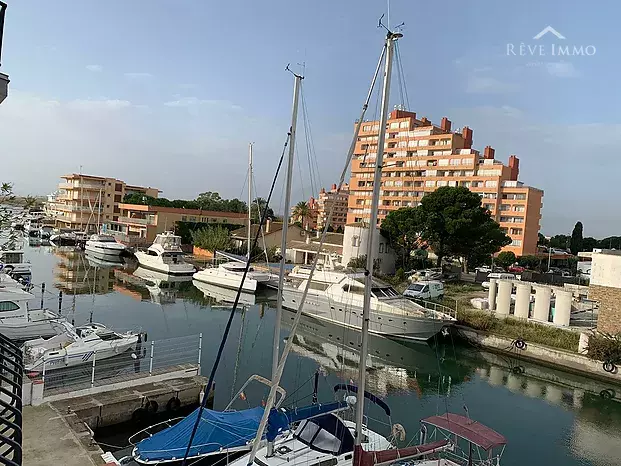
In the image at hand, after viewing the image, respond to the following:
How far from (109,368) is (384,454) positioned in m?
11.1

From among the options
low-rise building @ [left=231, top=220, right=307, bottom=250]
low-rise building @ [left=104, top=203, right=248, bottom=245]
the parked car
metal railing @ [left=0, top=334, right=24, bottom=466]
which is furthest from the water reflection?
metal railing @ [left=0, top=334, right=24, bottom=466]

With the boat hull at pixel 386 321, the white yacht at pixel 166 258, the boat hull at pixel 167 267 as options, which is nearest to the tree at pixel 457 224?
the boat hull at pixel 386 321

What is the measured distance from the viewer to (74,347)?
52.4 ft

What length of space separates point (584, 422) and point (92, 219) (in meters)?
74.7

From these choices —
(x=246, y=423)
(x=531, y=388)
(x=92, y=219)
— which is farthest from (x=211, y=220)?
(x=246, y=423)

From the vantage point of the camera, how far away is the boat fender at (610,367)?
67.9 ft

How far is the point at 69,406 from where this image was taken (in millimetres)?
11828

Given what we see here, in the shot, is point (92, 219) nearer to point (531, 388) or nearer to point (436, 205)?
point (436, 205)

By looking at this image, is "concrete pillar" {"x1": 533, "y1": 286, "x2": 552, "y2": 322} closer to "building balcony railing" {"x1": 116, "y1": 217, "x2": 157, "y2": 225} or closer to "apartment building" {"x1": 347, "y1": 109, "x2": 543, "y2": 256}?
"apartment building" {"x1": 347, "y1": 109, "x2": 543, "y2": 256}

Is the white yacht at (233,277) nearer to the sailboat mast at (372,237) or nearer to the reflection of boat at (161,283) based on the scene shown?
the reflection of boat at (161,283)

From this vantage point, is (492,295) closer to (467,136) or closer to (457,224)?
(457,224)

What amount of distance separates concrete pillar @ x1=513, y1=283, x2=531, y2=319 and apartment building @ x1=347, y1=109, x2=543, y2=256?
34030 mm

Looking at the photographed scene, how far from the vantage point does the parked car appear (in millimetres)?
32875

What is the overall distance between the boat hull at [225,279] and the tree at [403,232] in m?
15.6
